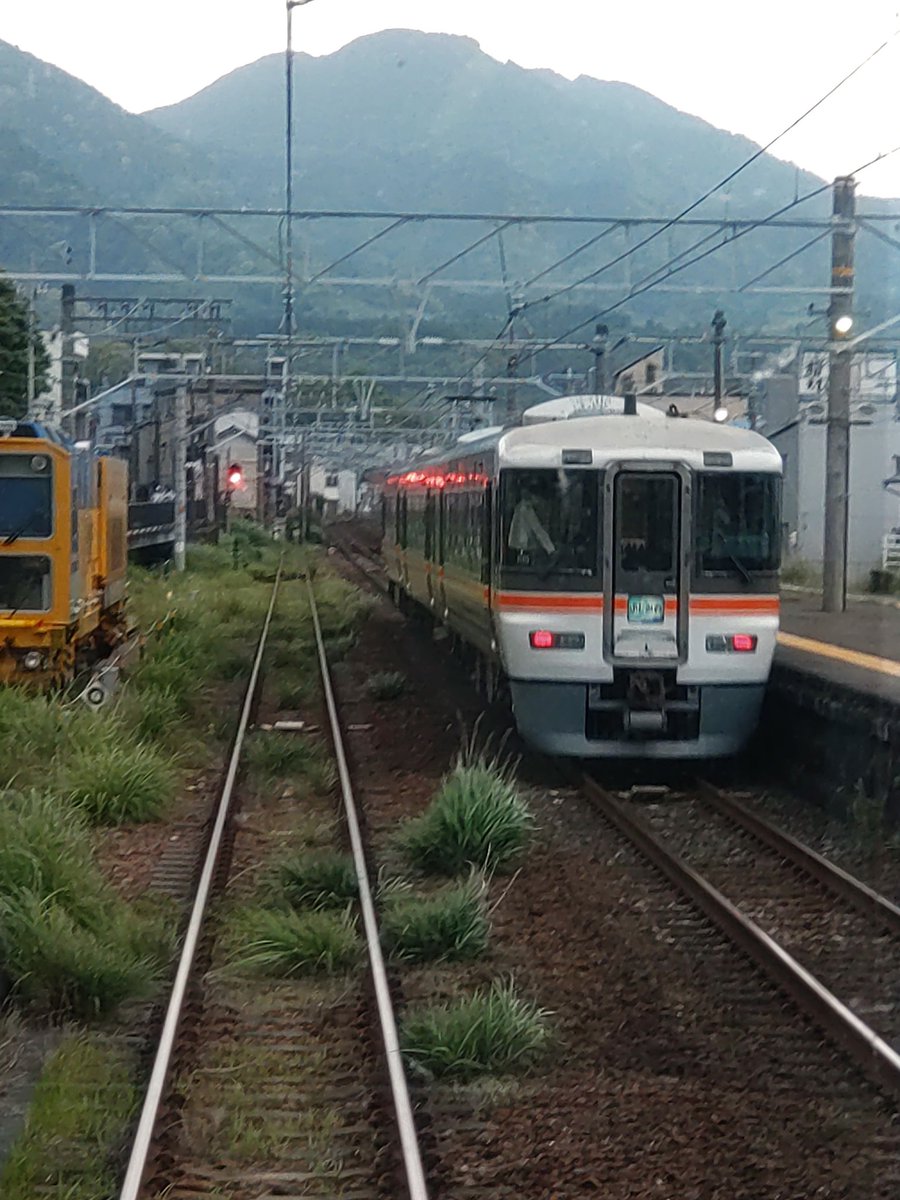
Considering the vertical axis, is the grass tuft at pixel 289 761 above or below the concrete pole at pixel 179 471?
below

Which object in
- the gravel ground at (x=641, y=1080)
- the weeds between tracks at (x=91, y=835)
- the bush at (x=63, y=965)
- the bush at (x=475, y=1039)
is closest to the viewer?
the gravel ground at (x=641, y=1080)

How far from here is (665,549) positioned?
464 inches

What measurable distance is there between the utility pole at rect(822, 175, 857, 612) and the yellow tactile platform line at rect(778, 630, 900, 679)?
2692 mm

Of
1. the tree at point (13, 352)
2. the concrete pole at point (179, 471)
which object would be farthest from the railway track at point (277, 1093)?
the concrete pole at point (179, 471)

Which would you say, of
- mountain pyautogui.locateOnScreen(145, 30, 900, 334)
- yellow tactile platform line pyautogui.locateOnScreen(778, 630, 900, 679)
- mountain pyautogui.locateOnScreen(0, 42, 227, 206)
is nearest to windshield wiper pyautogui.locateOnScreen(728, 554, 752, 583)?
yellow tactile platform line pyautogui.locateOnScreen(778, 630, 900, 679)

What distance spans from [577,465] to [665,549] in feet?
2.80

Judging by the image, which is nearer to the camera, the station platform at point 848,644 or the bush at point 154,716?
the station platform at point 848,644

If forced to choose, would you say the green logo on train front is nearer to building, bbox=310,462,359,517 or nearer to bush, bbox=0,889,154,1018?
bush, bbox=0,889,154,1018

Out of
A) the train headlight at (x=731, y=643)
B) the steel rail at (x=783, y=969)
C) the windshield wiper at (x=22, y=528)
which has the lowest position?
the steel rail at (x=783, y=969)

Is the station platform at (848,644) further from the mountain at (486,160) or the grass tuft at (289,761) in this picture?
the mountain at (486,160)

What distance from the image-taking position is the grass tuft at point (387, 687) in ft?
56.4

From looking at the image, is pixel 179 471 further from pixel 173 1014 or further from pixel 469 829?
pixel 173 1014

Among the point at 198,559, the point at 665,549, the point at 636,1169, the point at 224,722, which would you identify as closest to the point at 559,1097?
the point at 636,1169

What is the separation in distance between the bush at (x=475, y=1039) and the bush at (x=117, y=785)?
4669 millimetres
